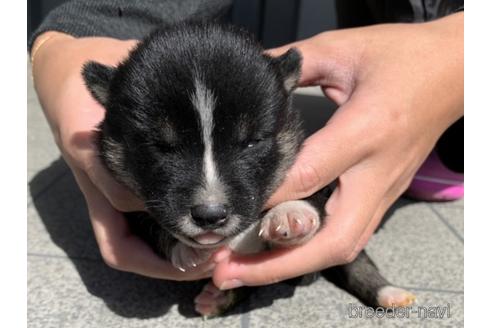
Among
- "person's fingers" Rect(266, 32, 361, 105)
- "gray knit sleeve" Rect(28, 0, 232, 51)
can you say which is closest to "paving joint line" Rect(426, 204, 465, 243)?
"person's fingers" Rect(266, 32, 361, 105)

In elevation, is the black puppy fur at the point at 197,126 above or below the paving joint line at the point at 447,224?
above

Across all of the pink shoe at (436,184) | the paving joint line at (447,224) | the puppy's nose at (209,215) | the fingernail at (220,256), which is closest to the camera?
the puppy's nose at (209,215)

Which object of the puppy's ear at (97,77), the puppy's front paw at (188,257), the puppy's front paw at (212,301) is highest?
the puppy's ear at (97,77)

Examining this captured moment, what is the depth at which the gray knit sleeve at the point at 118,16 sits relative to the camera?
339 cm

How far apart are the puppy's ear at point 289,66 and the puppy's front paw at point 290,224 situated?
0.58m

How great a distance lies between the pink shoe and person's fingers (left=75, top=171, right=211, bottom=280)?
2287 millimetres

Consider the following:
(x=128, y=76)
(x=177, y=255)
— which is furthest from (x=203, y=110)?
(x=177, y=255)

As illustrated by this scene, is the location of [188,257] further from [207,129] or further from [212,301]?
[207,129]

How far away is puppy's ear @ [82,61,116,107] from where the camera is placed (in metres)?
2.42

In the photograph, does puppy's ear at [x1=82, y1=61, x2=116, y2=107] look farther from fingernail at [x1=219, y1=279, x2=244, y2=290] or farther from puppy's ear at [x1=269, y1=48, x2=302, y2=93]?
fingernail at [x1=219, y1=279, x2=244, y2=290]

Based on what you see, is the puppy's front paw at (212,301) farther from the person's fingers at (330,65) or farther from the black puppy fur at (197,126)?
the person's fingers at (330,65)

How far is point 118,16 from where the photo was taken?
3.51 m

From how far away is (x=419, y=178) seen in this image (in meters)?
4.18

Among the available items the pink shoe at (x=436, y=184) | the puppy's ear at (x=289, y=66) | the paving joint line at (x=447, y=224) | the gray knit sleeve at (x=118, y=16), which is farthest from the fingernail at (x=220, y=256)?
the pink shoe at (x=436, y=184)
